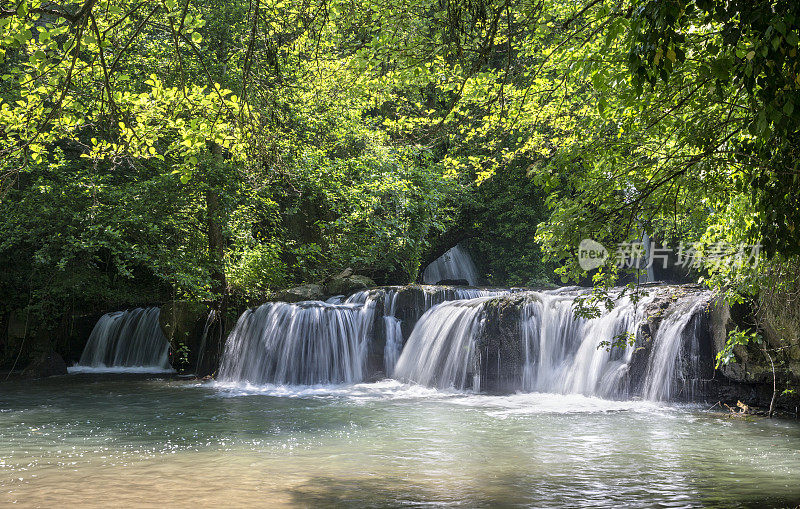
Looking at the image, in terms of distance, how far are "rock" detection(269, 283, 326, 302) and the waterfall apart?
389 cm

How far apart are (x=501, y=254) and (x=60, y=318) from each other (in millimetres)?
15232

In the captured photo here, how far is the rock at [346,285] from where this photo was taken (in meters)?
17.2

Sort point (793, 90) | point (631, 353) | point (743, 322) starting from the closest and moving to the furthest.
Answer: point (793, 90)
point (743, 322)
point (631, 353)

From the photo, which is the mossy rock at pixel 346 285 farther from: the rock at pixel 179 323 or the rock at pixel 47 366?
the rock at pixel 47 366

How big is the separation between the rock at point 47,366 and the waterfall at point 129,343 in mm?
1279

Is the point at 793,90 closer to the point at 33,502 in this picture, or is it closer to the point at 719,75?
the point at 719,75

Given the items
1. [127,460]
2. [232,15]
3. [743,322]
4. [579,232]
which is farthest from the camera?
[232,15]

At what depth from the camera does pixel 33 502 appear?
19.4 ft

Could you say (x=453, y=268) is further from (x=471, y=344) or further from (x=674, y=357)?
(x=674, y=357)

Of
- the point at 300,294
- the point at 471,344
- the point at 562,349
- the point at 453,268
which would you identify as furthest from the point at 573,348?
the point at 453,268

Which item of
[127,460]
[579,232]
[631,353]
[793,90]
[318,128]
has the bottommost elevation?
[127,460]

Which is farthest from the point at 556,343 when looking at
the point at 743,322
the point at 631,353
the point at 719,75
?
the point at 719,75

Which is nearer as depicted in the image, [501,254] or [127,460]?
[127,460]

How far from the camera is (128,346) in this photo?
18562mm
